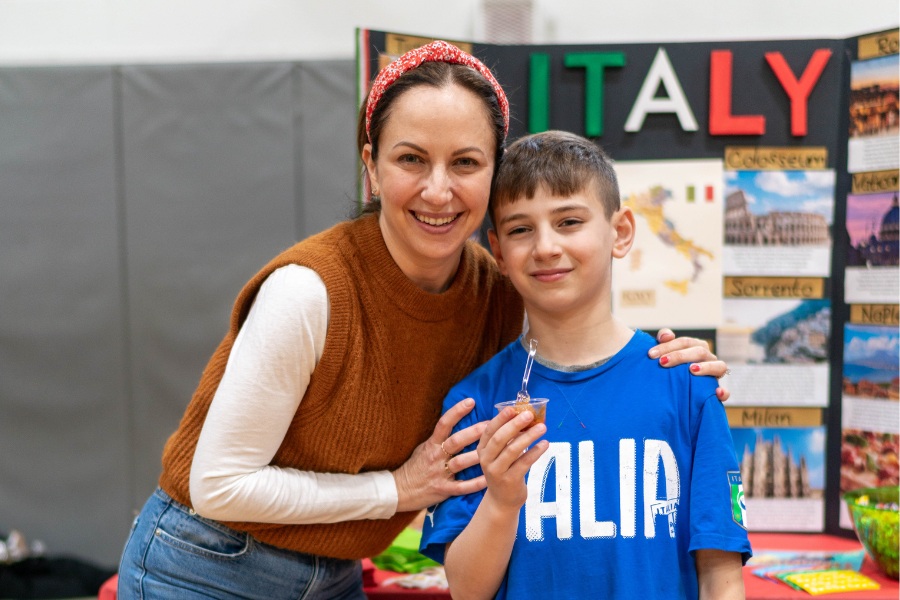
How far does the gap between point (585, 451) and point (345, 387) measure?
468 millimetres

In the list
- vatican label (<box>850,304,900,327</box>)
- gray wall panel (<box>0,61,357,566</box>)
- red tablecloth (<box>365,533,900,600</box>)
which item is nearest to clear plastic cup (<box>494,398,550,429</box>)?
red tablecloth (<box>365,533,900,600</box>)

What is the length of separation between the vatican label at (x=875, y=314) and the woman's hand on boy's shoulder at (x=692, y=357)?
45.9 inches

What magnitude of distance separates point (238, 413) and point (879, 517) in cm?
170

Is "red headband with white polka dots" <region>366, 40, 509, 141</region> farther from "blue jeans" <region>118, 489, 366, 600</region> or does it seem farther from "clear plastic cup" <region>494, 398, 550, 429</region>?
"blue jeans" <region>118, 489, 366, 600</region>

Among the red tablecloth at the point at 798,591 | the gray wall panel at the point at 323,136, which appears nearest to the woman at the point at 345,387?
the red tablecloth at the point at 798,591

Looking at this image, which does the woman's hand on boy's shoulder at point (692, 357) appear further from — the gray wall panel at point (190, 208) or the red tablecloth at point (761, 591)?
the gray wall panel at point (190, 208)

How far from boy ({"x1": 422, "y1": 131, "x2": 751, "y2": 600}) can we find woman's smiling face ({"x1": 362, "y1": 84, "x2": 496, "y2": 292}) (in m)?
0.08

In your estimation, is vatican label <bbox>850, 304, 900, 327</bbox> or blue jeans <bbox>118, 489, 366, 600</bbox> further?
vatican label <bbox>850, 304, 900, 327</bbox>

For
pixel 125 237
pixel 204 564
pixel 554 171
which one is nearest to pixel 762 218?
pixel 554 171

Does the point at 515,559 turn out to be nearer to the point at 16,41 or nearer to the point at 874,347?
the point at 874,347

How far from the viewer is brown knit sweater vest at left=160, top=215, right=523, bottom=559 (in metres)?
1.41

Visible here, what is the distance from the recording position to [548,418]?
1.37 metres

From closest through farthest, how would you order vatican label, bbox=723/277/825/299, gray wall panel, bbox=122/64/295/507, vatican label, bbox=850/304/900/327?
vatican label, bbox=850/304/900/327, vatican label, bbox=723/277/825/299, gray wall panel, bbox=122/64/295/507

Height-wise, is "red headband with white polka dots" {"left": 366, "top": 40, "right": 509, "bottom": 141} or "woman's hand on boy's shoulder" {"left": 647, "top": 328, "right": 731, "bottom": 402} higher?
"red headband with white polka dots" {"left": 366, "top": 40, "right": 509, "bottom": 141}
